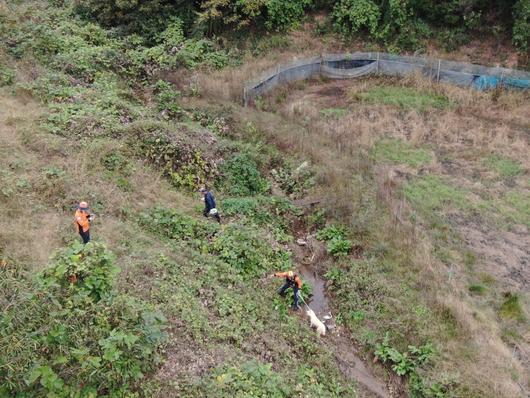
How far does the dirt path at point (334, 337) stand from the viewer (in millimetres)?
10094

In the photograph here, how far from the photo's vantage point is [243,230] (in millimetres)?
12516

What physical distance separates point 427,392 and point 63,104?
12416 mm

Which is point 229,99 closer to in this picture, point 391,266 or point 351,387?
point 391,266

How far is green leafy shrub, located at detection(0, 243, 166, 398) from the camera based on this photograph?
6223 millimetres

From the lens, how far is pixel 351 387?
32.2ft

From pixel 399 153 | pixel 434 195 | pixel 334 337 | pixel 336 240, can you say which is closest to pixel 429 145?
pixel 399 153

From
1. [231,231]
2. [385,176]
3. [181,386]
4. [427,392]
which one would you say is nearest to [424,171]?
[385,176]

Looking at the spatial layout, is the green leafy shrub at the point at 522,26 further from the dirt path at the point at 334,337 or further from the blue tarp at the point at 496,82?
the dirt path at the point at 334,337

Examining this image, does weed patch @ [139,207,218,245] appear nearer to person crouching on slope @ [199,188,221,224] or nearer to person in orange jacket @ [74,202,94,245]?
person crouching on slope @ [199,188,221,224]

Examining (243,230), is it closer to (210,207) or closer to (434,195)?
(210,207)

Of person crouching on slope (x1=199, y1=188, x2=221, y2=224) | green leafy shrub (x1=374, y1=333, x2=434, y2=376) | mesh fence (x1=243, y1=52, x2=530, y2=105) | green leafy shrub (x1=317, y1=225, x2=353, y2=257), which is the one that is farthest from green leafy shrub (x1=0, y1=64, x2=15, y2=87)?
green leafy shrub (x1=374, y1=333, x2=434, y2=376)

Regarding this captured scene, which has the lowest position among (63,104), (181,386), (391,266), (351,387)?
(351,387)

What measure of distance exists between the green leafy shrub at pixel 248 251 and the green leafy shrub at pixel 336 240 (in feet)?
3.90

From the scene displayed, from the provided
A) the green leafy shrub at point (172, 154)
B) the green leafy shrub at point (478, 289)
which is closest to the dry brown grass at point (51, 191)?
the green leafy shrub at point (172, 154)
